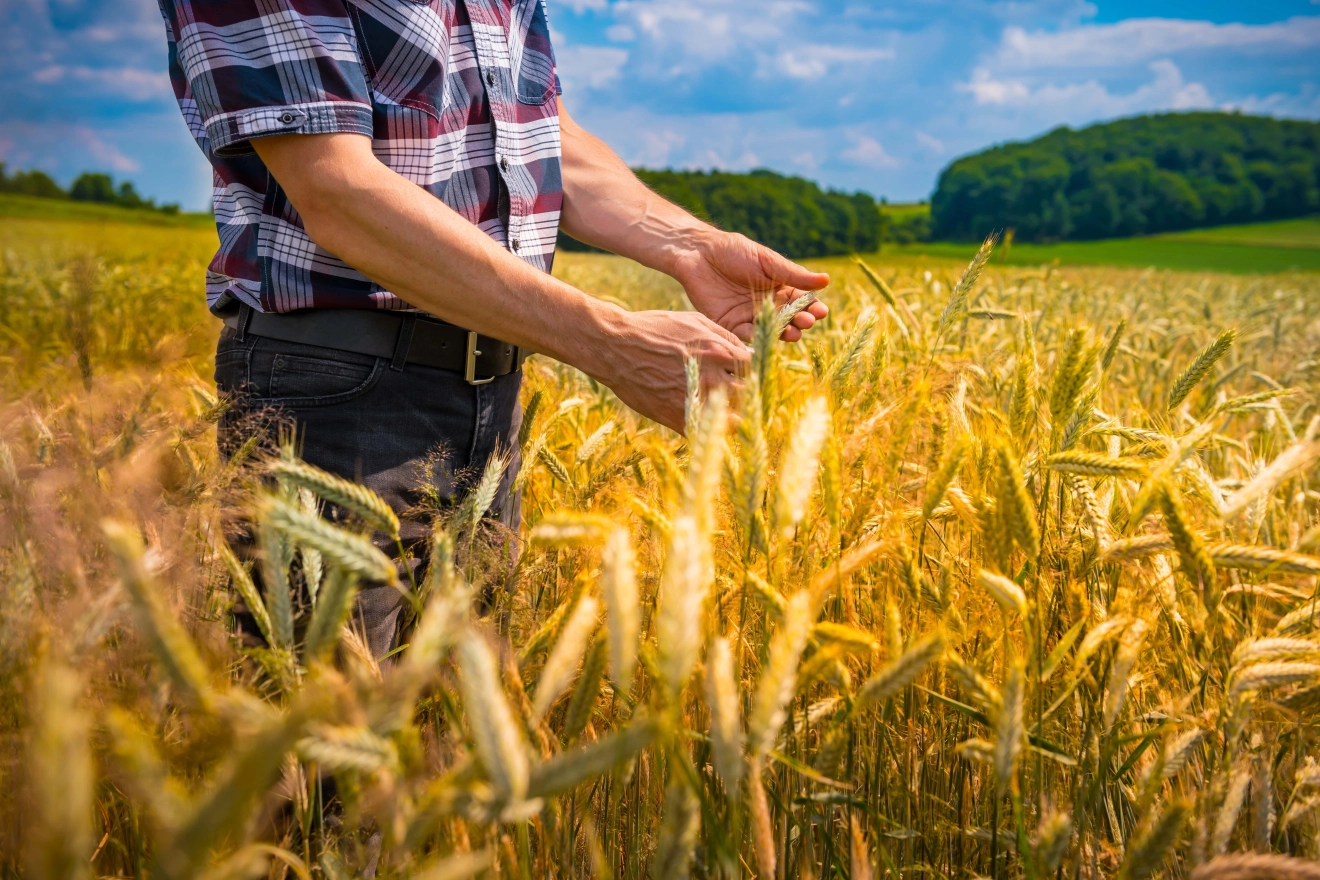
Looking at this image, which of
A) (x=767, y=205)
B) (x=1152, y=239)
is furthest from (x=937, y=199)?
(x=767, y=205)

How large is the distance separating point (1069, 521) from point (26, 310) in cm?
700

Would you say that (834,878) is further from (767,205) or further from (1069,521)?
(767,205)

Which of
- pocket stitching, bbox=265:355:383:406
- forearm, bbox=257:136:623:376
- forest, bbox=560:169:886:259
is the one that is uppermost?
forest, bbox=560:169:886:259

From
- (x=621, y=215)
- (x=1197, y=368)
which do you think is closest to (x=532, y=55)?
(x=621, y=215)

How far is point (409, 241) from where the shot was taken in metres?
1.16

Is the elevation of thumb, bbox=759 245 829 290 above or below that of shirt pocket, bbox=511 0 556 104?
below

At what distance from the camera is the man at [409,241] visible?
1.17 meters

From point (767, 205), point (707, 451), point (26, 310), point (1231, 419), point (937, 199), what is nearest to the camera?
point (707, 451)

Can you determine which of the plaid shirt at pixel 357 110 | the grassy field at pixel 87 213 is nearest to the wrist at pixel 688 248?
the plaid shirt at pixel 357 110

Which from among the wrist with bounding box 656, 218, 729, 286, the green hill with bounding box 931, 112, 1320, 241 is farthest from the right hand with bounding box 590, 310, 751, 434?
the green hill with bounding box 931, 112, 1320, 241

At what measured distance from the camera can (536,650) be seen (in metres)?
0.81

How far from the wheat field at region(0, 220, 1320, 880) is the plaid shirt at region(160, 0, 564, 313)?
243 mm

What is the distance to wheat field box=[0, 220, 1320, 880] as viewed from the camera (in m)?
0.48

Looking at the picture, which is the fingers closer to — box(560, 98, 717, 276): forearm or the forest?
box(560, 98, 717, 276): forearm
